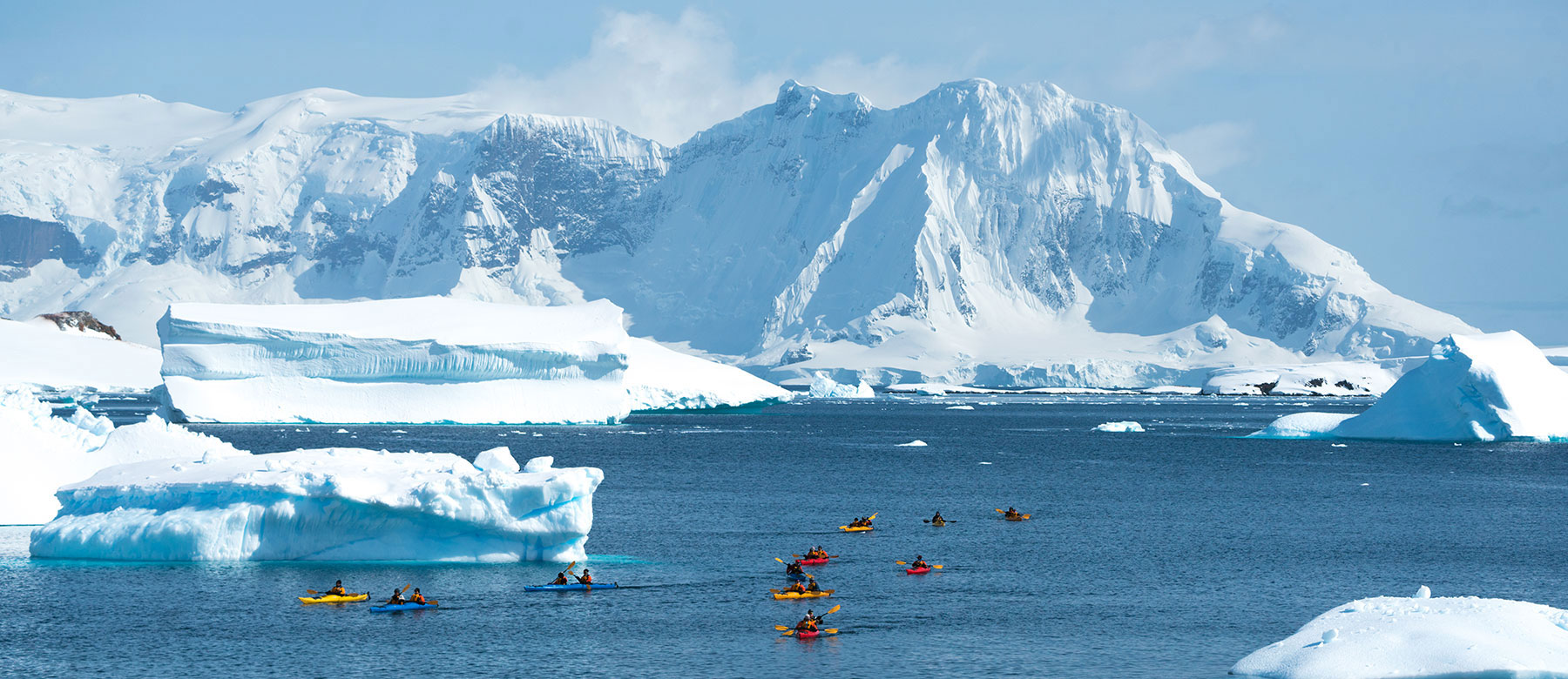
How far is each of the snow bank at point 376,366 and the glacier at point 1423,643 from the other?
235 ft

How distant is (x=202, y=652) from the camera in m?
28.9

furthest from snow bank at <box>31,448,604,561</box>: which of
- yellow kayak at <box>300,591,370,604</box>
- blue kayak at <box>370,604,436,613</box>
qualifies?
blue kayak at <box>370,604,436,613</box>

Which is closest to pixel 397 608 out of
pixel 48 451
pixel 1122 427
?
pixel 48 451

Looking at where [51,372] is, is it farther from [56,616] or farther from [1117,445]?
[56,616]

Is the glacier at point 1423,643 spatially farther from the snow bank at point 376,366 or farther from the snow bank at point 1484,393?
the snow bank at point 376,366

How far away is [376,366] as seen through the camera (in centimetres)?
9244

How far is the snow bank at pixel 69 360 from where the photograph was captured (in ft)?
523

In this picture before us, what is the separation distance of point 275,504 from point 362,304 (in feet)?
220

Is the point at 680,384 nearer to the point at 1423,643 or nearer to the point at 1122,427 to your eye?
the point at 1122,427

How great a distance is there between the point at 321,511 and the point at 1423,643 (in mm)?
25762

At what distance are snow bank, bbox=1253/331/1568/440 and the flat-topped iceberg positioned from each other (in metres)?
50.5

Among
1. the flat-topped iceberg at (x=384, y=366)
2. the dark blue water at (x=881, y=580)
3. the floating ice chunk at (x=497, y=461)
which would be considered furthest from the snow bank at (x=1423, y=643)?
the flat-topped iceberg at (x=384, y=366)

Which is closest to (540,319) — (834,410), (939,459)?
(939,459)

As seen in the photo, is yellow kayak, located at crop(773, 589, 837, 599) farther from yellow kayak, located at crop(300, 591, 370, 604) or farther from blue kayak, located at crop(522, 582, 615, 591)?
yellow kayak, located at crop(300, 591, 370, 604)
